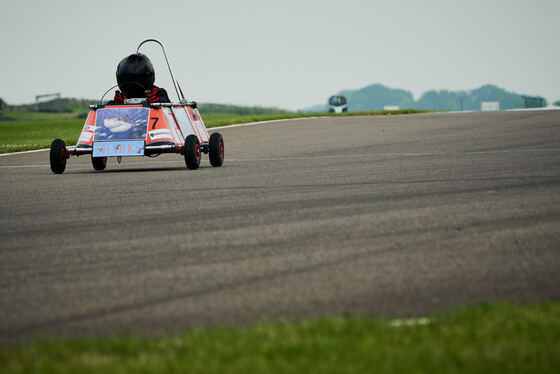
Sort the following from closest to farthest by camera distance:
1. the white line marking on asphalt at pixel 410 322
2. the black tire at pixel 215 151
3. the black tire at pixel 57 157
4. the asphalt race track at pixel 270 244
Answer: the white line marking on asphalt at pixel 410 322, the asphalt race track at pixel 270 244, the black tire at pixel 57 157, the black tire at pixel 215 151

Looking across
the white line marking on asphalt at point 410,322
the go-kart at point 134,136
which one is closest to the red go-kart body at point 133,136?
the go-kart at point 134,136

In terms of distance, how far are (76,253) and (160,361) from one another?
3.08 m

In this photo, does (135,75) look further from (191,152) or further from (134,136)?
(191,152)

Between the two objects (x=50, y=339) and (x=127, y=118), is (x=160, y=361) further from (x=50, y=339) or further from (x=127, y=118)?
(x=127, y=118)

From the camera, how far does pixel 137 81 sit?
1669cm

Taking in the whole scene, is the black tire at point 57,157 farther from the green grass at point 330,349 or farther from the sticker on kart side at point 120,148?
the green grass at point 330,349

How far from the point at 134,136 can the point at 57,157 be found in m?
1.44

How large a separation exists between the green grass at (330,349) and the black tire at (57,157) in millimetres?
11471

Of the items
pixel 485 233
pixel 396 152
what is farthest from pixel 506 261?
pixel 396 152

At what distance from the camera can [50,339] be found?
14.6 ft

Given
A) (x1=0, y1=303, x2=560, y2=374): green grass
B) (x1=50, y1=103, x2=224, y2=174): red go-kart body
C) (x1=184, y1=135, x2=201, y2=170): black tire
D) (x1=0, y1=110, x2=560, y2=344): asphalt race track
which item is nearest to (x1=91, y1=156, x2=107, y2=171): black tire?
(x1=50, y1=103, x2=224, y2=174): red go-kart body

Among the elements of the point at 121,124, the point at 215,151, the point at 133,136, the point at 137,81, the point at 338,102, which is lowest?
the point at 338,102

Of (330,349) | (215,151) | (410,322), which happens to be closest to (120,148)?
(215,151)

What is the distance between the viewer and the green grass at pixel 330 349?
3869 mm
